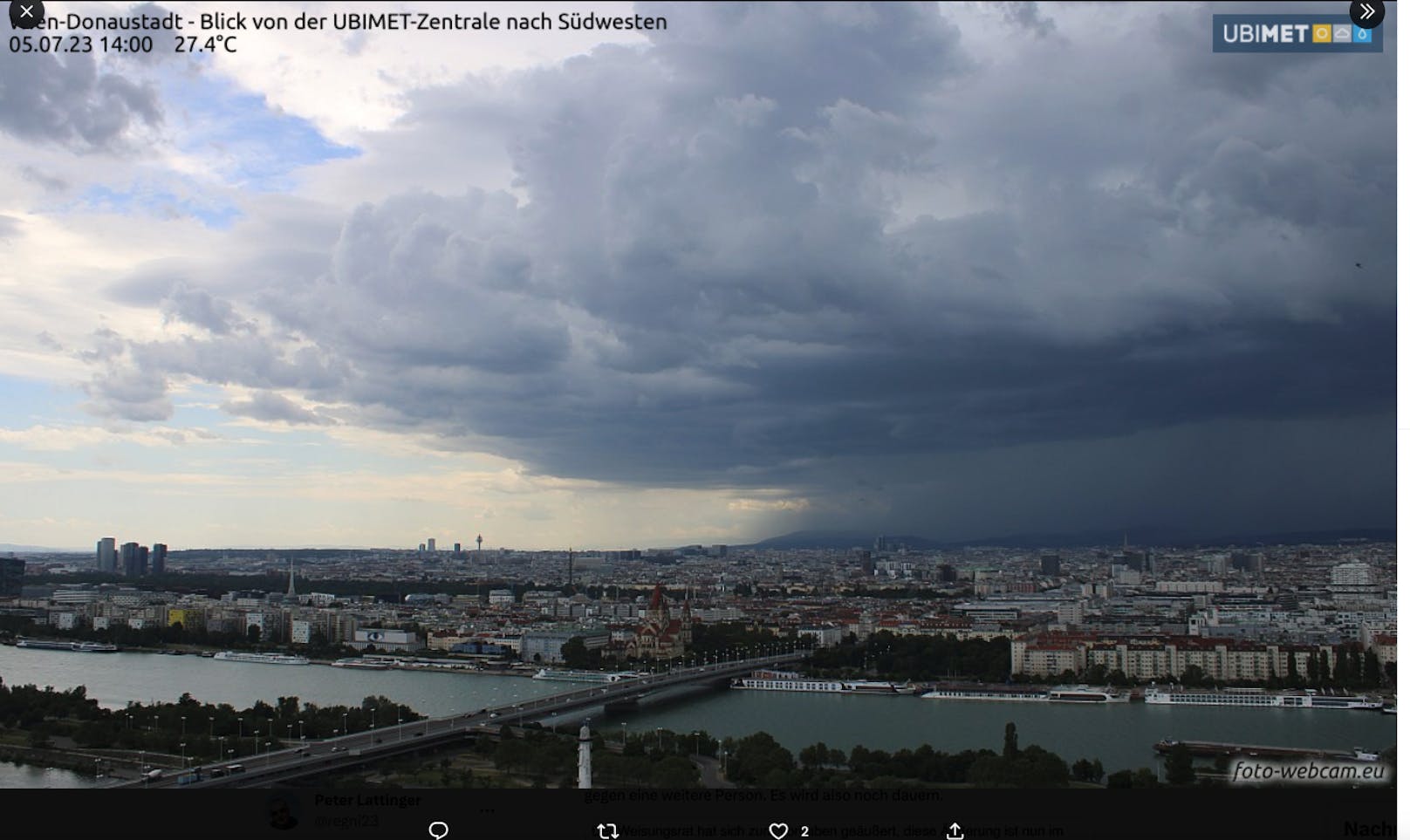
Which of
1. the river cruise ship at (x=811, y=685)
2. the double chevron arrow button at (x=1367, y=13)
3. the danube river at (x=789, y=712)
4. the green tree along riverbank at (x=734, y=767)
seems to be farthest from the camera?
the river cruise ship at (x=811, y=685)

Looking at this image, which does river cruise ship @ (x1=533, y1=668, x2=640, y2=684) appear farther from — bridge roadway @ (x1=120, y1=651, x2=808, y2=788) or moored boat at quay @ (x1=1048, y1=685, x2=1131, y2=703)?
moored boat at quay @ (x1=1048, y1=685, x2=1131, y2=703)

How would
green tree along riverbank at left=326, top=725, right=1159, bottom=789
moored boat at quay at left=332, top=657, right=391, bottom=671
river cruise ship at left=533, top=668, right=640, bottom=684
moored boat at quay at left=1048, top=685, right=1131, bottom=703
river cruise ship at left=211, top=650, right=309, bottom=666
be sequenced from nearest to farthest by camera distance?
green tree along riverbank at left=326, top=725, right=1159, bottom=789, moored boat at quay at left=1048, top=685, right=1131, bottom=703, river cruise ship at left=533, top=668, right=640, bottom=684, river cruise ship at left=211, top=650, right=309, bottom=666, moored boat at quay at left=332, top=657, right=391, bottom=671

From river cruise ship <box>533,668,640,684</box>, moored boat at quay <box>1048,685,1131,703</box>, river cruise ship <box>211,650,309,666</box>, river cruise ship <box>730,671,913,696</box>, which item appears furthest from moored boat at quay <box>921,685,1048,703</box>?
river cruise ship <box>211,650,309,666</box>

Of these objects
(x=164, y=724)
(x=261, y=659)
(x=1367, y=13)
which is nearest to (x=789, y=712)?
(x=164, y=724)

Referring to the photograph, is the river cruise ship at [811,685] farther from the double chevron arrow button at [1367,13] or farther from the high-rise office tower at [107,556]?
the double chevron arrow button at [1367,13]

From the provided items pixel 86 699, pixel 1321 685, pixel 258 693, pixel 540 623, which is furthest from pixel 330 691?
pixel 1321 685

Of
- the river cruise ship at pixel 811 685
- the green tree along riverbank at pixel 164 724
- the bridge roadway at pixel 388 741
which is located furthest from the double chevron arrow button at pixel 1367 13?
the river cruise ship at pixel 811 685
